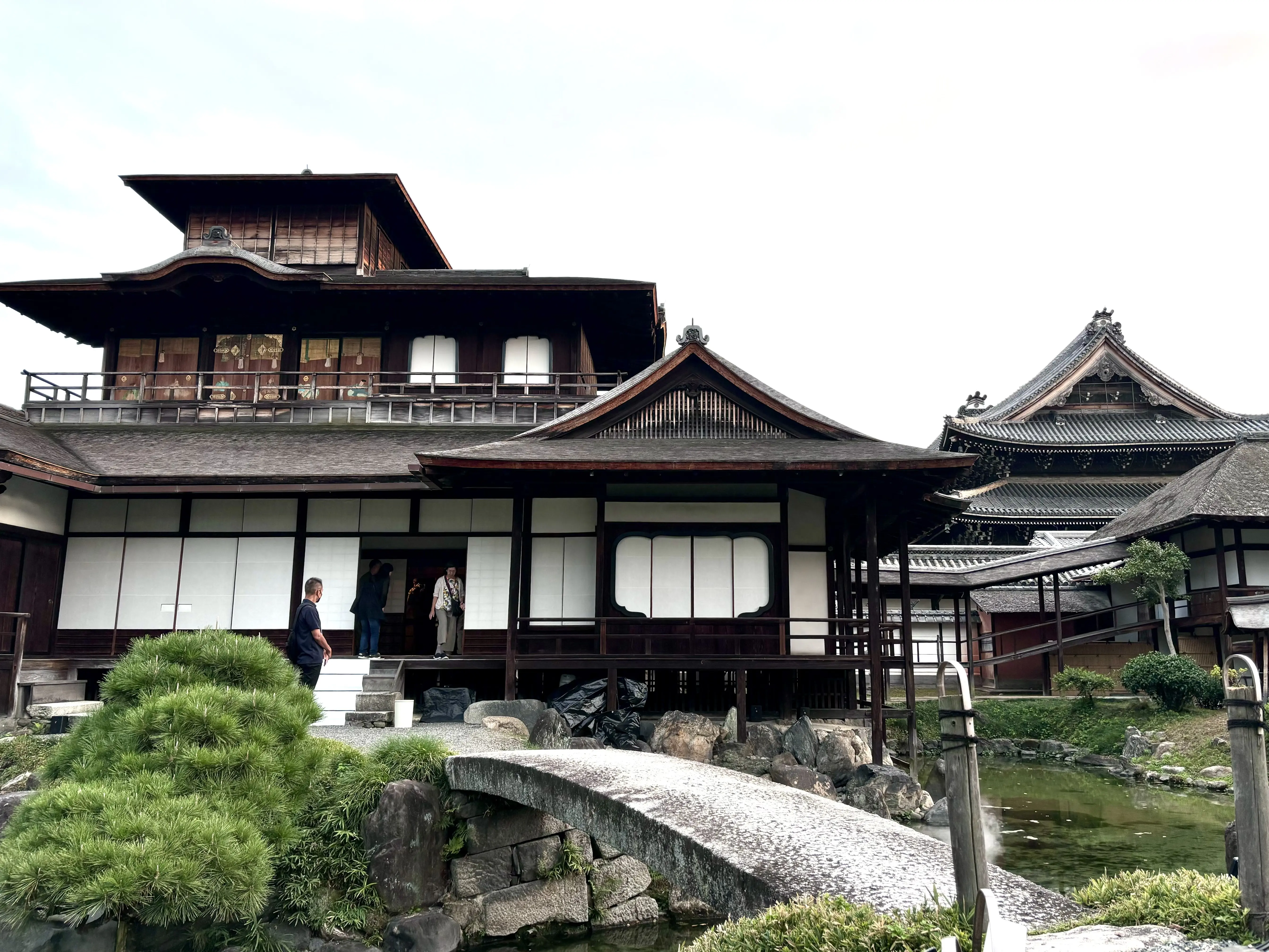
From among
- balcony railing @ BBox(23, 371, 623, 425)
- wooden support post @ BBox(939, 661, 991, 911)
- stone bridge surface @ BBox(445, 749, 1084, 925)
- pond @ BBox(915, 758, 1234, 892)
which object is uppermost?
Answer: balcony railing @ BBox(23, 371, 623, 425)

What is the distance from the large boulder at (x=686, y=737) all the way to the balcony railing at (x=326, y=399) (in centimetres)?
837

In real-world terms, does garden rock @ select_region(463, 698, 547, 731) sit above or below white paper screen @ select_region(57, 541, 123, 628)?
below

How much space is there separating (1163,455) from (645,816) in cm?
3552

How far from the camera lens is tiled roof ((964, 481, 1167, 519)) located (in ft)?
115

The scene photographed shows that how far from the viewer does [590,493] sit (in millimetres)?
16516

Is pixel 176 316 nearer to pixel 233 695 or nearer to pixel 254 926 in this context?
pixel 233 695

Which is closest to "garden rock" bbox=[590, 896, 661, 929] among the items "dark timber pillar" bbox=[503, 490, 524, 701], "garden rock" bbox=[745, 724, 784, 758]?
"garden rock" bbox=[745, 724, 784, 758]

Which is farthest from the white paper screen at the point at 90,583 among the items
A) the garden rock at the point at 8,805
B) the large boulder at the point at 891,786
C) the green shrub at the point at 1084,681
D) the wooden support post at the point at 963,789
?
the green shrub at the point at 1084,681

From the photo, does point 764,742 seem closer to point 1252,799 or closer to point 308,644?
point 308,644

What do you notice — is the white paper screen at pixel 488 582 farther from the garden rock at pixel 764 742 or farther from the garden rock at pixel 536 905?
the garden rock at pixel 536 905

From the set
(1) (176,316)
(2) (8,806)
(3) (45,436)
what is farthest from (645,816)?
(1) (176,316)

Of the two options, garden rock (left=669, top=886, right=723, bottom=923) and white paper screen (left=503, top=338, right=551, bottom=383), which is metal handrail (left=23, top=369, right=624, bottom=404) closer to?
white paper screen (left=503, top=338, right=551, bottom=383)

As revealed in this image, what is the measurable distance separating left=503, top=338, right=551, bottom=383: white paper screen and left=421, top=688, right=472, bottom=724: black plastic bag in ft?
27.5

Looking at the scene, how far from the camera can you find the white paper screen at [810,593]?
16.6 m
